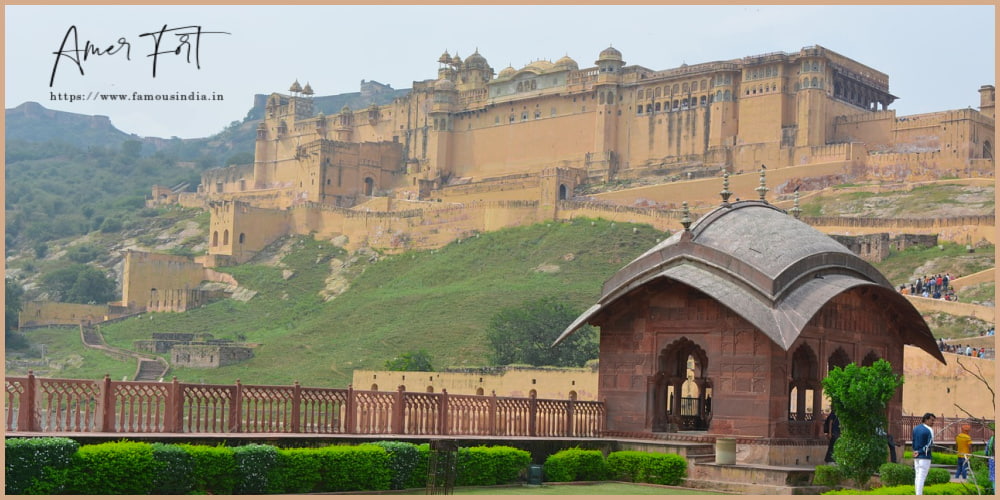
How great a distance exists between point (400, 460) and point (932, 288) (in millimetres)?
28729

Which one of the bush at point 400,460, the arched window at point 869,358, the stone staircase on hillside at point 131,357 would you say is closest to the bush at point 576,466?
the bush at point 400,460

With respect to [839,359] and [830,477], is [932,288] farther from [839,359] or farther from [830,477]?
[830,477]

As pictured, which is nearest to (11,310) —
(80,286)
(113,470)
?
(80,286)

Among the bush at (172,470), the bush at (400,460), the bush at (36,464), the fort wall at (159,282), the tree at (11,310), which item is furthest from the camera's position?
the fort wall at (159,282)

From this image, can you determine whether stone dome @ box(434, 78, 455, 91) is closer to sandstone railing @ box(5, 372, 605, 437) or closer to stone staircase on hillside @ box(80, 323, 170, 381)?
stone staircase on hillside @ box(80, 323, 170, 381)

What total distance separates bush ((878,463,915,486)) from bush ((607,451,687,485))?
276 cm

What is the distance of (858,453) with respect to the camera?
48.8ft

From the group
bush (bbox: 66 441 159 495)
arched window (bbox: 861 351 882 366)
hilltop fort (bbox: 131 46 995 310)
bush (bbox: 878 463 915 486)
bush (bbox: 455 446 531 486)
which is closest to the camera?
bush (bbox: 66 441 159 495)

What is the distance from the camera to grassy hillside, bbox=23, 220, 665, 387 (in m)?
45.8

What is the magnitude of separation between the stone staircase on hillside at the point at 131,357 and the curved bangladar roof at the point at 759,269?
103 feet

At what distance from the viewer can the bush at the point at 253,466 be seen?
12.9 metres

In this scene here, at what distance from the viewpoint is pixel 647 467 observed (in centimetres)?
1686

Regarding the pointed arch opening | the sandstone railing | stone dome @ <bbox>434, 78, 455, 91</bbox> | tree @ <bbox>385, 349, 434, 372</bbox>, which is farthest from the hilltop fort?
the sandstone railing

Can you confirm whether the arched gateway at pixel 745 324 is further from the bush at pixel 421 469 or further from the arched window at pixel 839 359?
the bush at pixel 421 469
